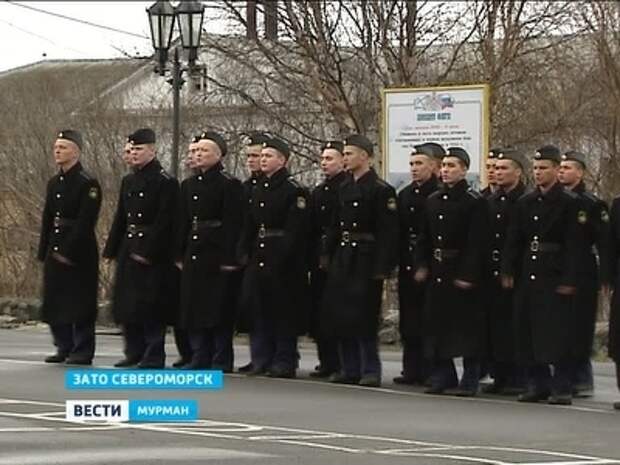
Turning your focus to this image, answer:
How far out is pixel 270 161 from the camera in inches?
590

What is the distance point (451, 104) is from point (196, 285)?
6149mm

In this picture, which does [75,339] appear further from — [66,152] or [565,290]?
[565,290]

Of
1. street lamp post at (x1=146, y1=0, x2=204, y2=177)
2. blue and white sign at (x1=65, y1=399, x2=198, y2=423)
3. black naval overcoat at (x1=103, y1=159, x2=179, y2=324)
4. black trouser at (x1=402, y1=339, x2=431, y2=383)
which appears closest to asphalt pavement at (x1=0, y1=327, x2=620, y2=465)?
blue and white sign at (x1=65, y1=399, x2=198, y2=423)

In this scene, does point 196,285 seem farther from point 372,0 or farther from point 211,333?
point 372,0

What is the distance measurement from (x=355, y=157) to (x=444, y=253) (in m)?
1.18

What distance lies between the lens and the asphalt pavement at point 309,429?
34.3ft

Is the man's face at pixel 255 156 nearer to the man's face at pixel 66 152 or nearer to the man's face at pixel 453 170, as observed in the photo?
the man's face at pixel 66 152

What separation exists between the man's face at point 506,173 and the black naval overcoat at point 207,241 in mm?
2312

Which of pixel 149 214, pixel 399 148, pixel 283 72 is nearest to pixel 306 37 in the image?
A: pixel 283 72

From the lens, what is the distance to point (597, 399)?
47.5 feet

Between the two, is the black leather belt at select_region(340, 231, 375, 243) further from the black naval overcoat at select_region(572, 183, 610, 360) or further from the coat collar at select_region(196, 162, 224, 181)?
the black naval overcoat at select_region(572, 183, 610, 360)

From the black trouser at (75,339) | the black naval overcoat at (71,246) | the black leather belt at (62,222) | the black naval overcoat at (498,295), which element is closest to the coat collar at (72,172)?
the black naval overcoat at (71,246)

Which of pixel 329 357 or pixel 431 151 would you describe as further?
pixel 329 357

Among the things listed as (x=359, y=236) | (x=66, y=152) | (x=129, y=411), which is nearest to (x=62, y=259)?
(x=66, y=152)
